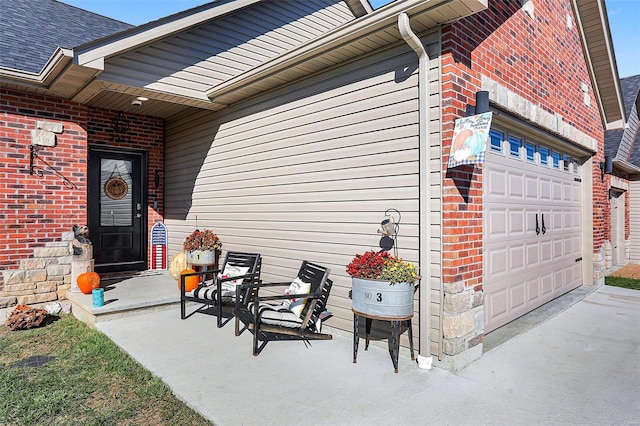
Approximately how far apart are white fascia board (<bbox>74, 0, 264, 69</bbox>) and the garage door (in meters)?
4.22

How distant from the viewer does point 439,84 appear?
12.3ft

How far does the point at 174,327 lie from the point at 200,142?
351cm

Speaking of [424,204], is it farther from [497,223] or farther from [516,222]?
[516,222]

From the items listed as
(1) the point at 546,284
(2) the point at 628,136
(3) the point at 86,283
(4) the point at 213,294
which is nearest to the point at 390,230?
(4) the point at 213,294

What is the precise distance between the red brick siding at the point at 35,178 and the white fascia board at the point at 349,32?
9.00 feet

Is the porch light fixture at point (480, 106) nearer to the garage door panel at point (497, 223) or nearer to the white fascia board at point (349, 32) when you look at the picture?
the white fascia board at point (349, 32)

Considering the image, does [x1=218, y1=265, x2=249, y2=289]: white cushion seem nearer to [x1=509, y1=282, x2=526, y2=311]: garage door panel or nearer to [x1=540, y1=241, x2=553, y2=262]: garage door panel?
[x1=509, y1=282, x2=526, y2=311]: garage door panel

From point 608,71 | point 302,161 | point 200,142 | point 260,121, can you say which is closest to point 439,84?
point 302,161

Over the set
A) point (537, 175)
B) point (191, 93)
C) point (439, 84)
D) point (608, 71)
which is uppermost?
point (608, 71)

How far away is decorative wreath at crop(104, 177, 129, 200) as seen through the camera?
749cm

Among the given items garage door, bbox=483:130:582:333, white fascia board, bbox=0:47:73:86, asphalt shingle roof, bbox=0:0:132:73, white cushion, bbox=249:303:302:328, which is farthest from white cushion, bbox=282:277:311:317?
asphalt shingle roof, bbox=0:0:132:73

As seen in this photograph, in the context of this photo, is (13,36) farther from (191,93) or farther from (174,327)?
(174,327)

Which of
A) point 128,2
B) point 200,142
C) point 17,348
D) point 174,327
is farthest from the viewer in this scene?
point 128,2

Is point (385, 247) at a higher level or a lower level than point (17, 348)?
higher
